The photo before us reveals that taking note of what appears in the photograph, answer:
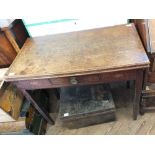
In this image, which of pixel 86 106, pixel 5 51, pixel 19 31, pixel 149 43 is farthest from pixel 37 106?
pixel 149 43

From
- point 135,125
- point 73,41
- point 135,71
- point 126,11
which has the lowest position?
point 135,125

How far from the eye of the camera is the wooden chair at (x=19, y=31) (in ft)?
4.30

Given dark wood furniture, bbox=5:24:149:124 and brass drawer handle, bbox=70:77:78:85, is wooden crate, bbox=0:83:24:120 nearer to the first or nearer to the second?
dark wood furniture, bbox=5:24:149:124

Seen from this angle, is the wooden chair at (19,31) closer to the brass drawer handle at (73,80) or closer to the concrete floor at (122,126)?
the brass drawer handle at (73,80)

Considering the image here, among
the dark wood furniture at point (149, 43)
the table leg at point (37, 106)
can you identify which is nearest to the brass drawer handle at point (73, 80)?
the table leg at point (37, 106)

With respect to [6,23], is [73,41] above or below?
below

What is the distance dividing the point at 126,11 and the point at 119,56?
318mm

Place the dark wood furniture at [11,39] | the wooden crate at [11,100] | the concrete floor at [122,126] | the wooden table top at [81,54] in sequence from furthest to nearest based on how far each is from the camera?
the concrete floor at [122,126], the dark wood furniture at [11,39], the wooden crate at [11,100], the wooden table top at [81,54]

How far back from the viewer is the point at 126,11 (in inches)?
→ 44.3

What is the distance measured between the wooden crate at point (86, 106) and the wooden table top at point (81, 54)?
414mm

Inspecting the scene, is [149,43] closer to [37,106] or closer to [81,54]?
[81,54]
